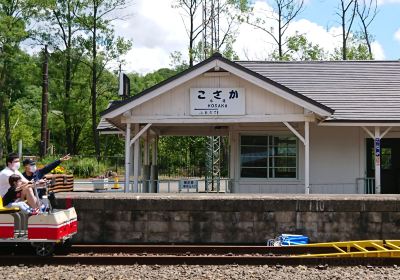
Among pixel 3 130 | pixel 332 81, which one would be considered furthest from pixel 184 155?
pixel 332 81

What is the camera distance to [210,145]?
28.5 m

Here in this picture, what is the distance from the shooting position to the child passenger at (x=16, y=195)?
8609 millimetres

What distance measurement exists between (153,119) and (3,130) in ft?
145

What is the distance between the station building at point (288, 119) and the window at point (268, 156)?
1.3 inches

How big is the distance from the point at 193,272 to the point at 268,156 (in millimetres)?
9828

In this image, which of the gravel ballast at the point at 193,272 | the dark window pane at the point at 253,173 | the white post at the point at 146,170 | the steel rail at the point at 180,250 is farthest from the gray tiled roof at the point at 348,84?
the gravel ballast at the point at 193,272

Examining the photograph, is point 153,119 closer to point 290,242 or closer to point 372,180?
point 290,242

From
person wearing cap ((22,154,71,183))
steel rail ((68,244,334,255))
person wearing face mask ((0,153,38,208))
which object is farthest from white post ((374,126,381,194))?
person wearing face mask ((0,153,38,208))

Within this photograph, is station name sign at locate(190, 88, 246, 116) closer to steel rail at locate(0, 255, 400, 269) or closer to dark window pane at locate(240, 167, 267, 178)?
dark window pane at locate(240, 167, 267, 178)

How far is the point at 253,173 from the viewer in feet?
56.7

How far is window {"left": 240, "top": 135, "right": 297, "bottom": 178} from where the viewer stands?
56.3 ft

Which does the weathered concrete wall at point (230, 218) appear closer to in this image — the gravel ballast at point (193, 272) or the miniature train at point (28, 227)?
the miniature train at point (28, 227)

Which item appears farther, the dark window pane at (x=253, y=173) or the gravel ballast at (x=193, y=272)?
the dark window pane at (x=253, y=173)

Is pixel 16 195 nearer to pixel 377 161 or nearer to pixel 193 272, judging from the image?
pixel 193 272
